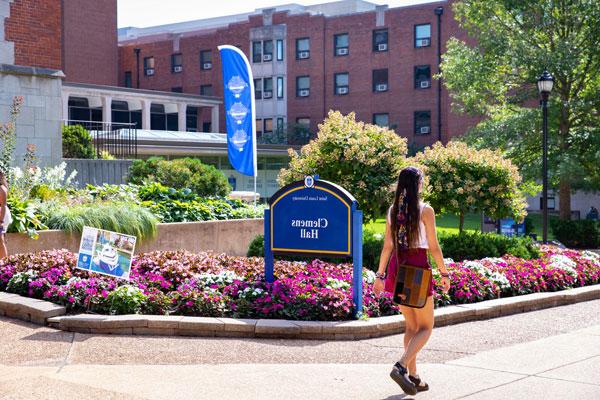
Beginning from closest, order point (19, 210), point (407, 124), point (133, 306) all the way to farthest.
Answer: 1. point (133, 306)
2. point (19, 210)
3. point (407, 124)

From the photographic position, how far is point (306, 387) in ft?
22.9

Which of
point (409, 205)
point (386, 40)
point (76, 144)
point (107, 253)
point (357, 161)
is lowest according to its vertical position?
point (107, 253)

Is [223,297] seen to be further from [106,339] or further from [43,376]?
[43,376]

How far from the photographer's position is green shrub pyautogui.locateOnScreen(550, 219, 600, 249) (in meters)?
25.0

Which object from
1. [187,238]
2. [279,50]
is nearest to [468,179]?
[187,238]

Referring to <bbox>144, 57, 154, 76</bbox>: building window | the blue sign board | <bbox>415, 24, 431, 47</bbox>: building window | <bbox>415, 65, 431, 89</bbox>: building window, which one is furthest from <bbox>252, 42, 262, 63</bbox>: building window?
the blue sign board

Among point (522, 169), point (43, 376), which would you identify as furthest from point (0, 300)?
point (522, 169)

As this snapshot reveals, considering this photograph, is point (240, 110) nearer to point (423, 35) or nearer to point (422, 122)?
point (422, 122)

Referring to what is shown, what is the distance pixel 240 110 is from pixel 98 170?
365cm

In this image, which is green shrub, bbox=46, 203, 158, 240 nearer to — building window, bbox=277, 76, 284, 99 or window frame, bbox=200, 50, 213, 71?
building window, bbox=277, 76, 284, 99

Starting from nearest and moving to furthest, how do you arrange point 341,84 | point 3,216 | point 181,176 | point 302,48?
point 3,216 < point 181,176 < point 341,84 < point 302,48

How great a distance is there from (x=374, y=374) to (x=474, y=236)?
8450 mm

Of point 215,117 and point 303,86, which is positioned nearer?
point 215,117

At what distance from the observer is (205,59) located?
210ft
